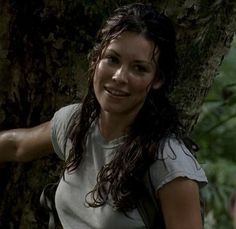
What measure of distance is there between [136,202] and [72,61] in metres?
0.54

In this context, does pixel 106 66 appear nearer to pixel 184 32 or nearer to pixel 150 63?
pixel 150 63

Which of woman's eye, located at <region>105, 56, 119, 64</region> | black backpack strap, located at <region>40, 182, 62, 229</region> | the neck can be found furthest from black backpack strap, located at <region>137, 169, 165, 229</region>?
black backpack strap, located at <region>40, 182, 62, 229</region>

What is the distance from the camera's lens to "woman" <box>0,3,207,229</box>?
1.80 m

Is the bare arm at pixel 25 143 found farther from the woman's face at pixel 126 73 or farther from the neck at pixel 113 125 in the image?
the woman's face at pixel 126 73

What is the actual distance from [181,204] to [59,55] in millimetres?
660

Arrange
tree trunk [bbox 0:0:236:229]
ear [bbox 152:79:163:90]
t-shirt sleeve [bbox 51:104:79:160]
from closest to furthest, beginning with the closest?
ear [bbox 152:79:163:90]
t-shirt sleeve [bbox 51:104:79:160]
tree trunk [bbox 0:0:236:229]

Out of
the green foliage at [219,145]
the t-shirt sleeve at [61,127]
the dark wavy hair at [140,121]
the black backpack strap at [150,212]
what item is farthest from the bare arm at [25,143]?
the green foliage at [219,145]

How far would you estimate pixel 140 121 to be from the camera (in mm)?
1902

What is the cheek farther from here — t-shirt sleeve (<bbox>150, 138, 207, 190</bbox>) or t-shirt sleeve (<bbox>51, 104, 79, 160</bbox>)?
t-shirt sleeve (<bbox>51, 104, 79, 160</bbox>)

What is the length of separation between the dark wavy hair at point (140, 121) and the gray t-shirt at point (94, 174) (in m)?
0.02

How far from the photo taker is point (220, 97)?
3.71m

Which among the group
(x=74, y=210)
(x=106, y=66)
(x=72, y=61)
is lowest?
(x=74, y=210)

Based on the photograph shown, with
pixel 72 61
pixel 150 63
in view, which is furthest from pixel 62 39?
pixel 150 63

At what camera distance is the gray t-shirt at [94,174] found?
179 centimetres
